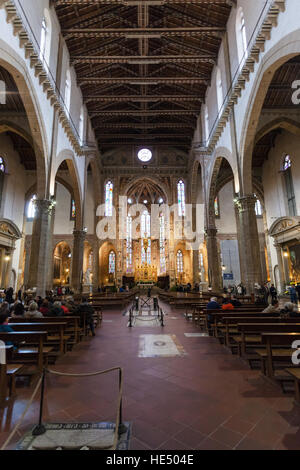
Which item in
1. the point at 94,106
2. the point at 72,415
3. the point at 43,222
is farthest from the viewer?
the point at 94,106

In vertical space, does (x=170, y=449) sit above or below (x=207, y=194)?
below

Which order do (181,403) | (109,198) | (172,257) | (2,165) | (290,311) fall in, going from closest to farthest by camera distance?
(181,403) → (290,311) → (2,165) → (172,257) → (109,198)

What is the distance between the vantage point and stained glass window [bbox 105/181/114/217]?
91.2ft

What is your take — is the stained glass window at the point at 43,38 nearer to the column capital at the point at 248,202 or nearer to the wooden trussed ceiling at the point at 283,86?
the column capital at the point at 248,202

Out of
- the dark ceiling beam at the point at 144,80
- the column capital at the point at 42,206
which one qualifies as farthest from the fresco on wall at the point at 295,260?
the column capital at the point at 42,206

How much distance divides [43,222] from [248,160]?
1045 cm

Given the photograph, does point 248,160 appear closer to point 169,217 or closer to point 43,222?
point 43,222

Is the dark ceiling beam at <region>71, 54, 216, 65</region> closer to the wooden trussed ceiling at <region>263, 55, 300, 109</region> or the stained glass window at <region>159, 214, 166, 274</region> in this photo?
the wooden trussed ceiling at <region>263, 55, 300, 109</region>

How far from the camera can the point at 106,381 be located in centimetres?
397

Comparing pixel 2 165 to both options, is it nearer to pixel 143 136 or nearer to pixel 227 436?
pixel 143 136

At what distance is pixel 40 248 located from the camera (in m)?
12.0

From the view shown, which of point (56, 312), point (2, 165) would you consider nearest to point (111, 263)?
point (2, 165)

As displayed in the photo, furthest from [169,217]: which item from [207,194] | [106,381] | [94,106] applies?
[106,381]

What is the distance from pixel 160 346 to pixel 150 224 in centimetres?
2951
